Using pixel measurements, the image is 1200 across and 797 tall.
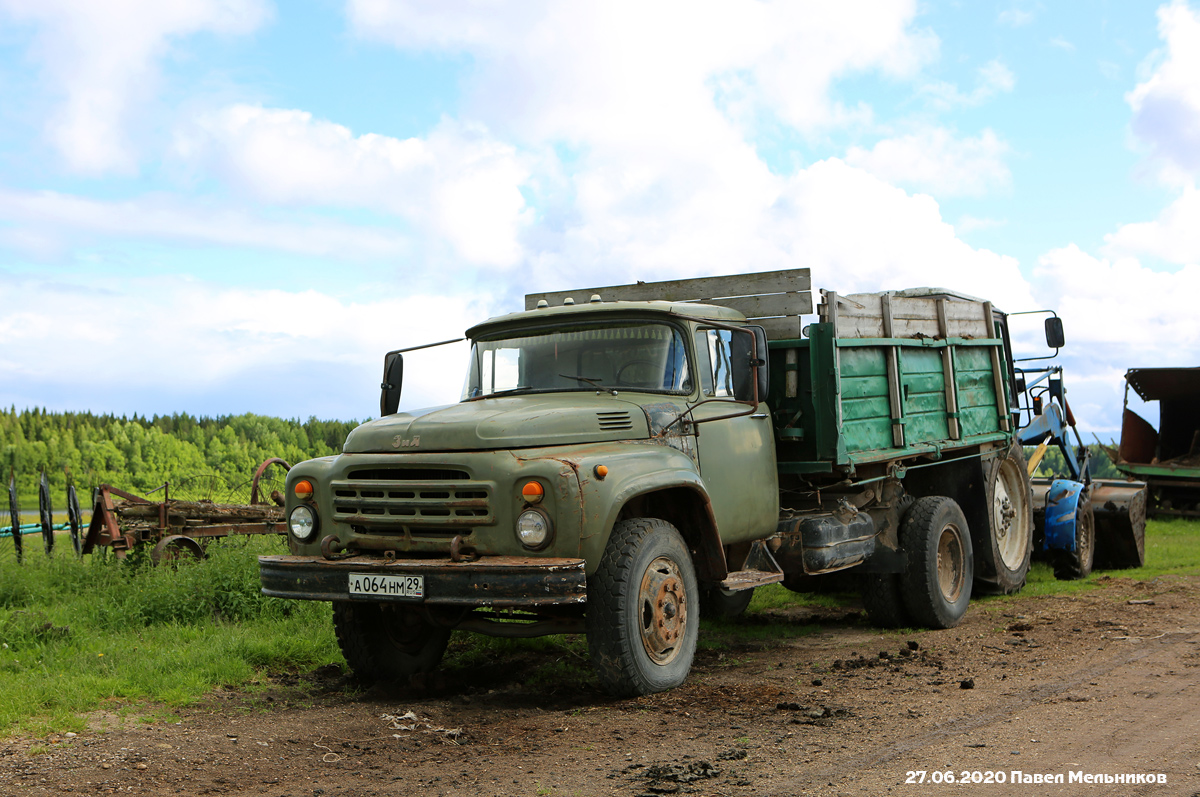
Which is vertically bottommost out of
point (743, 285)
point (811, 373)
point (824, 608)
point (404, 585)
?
point (824, 608)

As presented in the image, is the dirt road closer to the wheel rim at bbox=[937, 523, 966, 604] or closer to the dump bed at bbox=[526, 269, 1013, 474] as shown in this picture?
the wheel rim at bbox=[937, 523, 966, 604]

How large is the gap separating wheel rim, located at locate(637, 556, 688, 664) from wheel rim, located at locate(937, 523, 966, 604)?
13.7 ft

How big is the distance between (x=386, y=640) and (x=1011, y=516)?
7.60m

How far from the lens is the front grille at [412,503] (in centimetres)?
586

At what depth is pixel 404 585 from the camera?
5.85 meters

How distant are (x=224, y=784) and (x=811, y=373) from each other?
5228 millimetres

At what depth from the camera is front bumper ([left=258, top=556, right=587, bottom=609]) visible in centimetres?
552

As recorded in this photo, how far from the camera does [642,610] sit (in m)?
6.08

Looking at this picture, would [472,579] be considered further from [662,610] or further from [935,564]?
[935,564]

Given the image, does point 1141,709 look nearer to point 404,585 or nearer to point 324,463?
point 404,585

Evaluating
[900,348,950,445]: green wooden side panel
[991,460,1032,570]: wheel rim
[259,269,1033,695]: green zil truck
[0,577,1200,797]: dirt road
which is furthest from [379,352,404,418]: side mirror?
[991,460,1032,570]: wheel rim

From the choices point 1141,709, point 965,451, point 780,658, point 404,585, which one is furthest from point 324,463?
point 965,451

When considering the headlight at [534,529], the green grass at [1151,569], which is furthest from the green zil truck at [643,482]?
the green grass at [1151,569]

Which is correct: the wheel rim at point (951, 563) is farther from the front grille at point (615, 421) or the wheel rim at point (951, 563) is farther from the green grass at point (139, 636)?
the green grass at point (139, 636)
